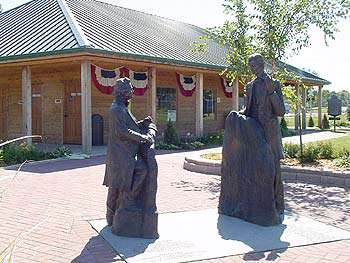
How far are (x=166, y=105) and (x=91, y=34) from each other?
6.21m

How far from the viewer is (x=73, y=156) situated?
43.0 ft


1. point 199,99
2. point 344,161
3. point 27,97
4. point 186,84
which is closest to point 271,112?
point 344,161

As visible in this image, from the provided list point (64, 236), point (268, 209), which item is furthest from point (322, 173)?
point (64, 236)

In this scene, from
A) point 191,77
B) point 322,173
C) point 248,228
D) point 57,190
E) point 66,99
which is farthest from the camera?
point 191,77

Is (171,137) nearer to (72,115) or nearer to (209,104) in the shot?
(72,115)

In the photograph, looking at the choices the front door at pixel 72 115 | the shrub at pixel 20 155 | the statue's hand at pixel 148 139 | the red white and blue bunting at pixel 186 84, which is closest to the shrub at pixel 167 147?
the front door at pixel 72 115

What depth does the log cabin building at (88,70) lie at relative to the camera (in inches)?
551

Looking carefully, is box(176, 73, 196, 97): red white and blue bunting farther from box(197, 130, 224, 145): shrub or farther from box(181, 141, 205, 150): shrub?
box(181, 141, 205, 150): shrub

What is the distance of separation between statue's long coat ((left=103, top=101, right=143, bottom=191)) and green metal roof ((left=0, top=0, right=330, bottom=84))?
779 cm

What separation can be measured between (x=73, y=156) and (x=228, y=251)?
902 centimetres

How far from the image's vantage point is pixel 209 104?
22438mm

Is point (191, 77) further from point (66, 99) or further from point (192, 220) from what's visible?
point (192, 220)

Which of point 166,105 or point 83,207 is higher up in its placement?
point 166,105

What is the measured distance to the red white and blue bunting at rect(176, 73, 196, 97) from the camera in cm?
1872
